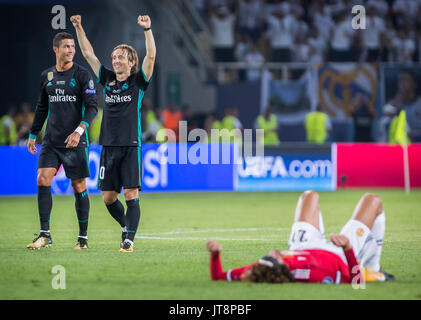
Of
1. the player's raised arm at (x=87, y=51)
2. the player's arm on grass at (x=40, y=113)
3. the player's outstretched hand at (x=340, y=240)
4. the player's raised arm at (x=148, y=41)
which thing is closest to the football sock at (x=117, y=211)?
the player's arm on grass at (x=40, y=113)

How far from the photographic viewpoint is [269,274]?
23.1 ft

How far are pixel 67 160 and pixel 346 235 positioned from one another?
3.97 m

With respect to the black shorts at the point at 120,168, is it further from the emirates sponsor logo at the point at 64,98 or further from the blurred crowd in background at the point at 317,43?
the blurred crowd in background at the point at 317,43

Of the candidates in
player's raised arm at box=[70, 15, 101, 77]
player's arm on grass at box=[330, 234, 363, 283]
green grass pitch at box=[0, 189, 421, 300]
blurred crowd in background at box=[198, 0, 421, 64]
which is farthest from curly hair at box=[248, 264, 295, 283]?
blurred crowd in background at box=[198, 0, 421, 64]

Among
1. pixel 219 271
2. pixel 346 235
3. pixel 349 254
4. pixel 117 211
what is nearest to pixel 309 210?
pixel 346 235

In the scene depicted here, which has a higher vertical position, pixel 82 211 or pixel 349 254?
pixel 82 211

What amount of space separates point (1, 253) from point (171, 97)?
52.3ft

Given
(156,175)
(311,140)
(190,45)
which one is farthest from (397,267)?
(190,45)

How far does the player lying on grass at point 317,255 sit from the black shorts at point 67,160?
10.2ft

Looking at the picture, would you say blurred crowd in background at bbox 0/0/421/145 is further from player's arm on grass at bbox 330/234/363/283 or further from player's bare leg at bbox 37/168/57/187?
player's arm on grass at bbox 330/234/363/283

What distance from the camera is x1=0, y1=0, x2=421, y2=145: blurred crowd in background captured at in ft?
79.8

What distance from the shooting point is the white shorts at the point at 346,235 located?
741cm

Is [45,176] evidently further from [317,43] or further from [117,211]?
[317,43]

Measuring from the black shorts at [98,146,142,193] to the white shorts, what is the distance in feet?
8.69
